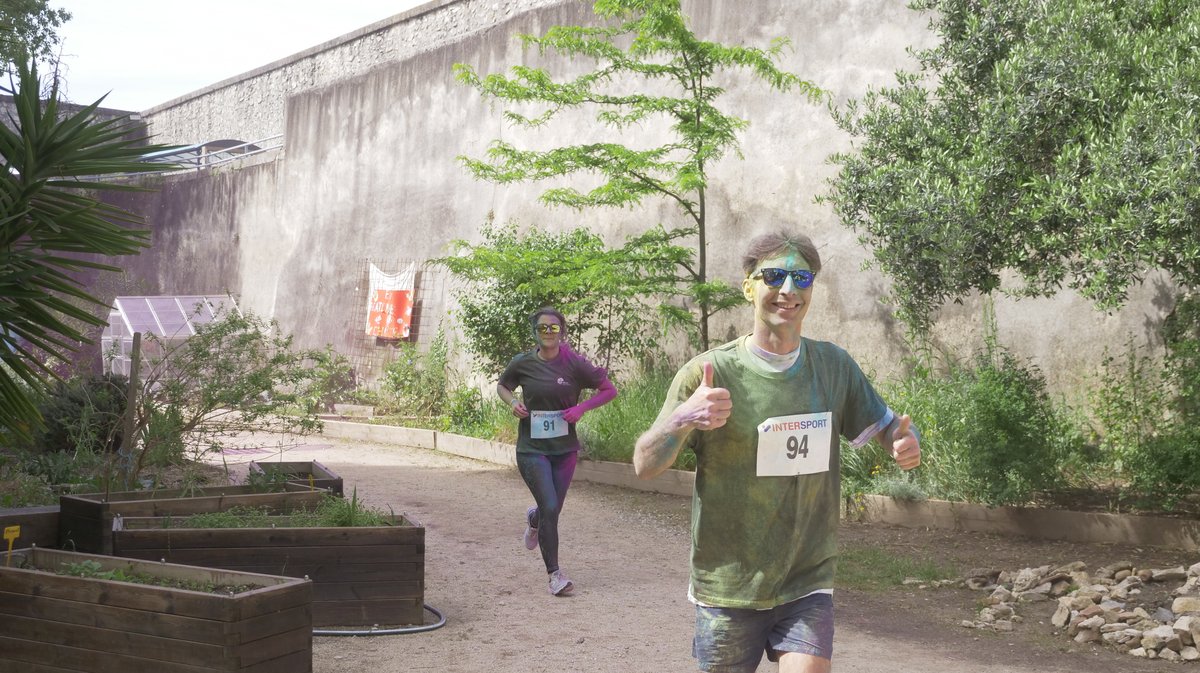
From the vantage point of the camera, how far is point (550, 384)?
786 cm

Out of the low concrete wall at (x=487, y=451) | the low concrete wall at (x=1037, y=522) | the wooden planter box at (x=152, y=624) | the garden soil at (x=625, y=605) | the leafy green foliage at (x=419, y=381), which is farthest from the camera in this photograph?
the leafy green foliage at (x=419, y=381)

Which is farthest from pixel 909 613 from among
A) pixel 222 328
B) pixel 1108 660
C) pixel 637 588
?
pixel 222 328

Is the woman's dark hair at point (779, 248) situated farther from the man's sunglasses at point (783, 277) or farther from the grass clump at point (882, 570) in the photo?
the grass clump at point (882, 570)

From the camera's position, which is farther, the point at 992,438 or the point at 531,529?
the point at 992,438

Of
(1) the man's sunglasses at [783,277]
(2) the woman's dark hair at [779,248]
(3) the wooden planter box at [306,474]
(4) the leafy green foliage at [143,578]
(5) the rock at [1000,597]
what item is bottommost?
(5) the rock at [1000,597]

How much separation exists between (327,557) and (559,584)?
1877 mm

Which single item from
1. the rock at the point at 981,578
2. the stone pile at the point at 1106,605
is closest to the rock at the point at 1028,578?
the stone pile at the point at 1106,605

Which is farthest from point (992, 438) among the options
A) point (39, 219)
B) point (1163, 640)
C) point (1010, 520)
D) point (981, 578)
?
point (39, 219)

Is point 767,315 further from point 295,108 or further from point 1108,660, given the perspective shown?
point 295,108

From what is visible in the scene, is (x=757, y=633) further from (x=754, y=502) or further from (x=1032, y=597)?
(x=1032, y=597)

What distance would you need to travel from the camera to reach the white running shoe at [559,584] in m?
7.76

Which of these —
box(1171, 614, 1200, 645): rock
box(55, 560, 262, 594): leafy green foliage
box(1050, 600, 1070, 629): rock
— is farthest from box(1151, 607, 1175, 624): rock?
box(55, 560, 262, 594): leafy green foliage

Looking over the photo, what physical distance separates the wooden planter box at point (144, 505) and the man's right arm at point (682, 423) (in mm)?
3975

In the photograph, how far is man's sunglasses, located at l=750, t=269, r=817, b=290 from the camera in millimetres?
3686
